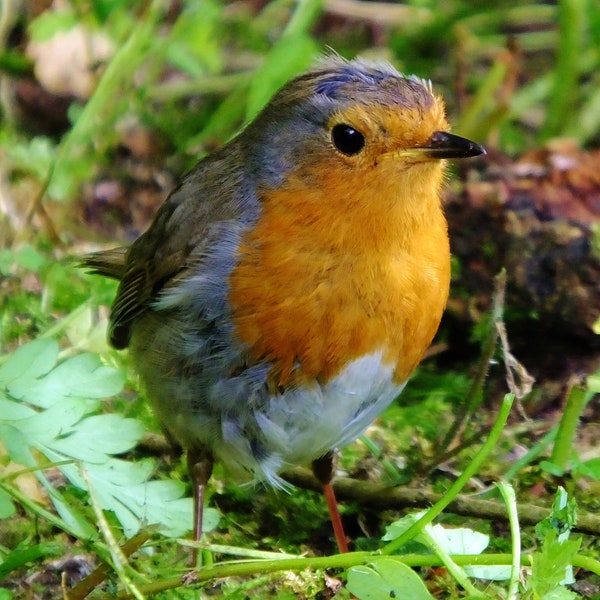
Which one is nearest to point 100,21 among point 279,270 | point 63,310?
point 63,310

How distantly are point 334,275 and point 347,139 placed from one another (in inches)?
14.3

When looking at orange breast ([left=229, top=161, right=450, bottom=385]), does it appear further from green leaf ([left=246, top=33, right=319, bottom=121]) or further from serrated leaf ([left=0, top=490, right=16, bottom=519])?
green leaf ([left=246, top=33, right=319, bottom=121])

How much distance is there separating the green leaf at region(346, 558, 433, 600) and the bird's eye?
3.68 feet

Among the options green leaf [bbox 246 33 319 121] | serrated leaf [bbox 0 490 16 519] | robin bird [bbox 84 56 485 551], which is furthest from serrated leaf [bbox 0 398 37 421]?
green leaf [bbox 246 33 319 121]

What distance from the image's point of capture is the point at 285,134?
296cm

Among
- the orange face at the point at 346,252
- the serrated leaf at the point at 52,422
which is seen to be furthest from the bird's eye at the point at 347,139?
the serrated leaf at the point at 52,422

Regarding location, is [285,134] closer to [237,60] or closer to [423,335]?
[423,335]

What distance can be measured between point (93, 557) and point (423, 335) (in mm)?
1077

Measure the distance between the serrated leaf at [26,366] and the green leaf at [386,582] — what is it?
2.65 feet

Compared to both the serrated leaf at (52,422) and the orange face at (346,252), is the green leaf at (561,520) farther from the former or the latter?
the serrated leaf at (52,422)

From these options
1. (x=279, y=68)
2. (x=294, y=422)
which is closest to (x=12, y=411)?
(x=294, y=422)

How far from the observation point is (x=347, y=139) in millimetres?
2801

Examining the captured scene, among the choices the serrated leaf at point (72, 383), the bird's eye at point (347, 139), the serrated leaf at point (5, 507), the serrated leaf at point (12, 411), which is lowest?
the serrated leaf at point (5, 507)

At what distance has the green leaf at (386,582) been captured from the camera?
6.81ft
